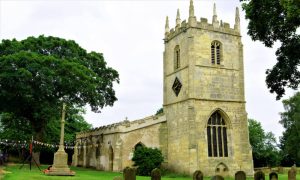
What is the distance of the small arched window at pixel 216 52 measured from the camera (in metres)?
36.0

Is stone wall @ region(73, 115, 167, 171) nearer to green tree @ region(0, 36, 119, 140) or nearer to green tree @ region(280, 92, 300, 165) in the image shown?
green tree @ region(0, 36, 119, 140)

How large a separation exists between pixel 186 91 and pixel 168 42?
21.1 ft

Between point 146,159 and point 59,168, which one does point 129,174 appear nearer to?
point 59,168

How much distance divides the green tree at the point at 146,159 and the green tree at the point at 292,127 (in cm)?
2284

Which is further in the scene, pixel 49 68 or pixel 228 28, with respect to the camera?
pixel 228 28

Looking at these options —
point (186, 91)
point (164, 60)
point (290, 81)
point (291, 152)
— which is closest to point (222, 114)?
point (186, 91)

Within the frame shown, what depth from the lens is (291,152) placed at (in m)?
50.6

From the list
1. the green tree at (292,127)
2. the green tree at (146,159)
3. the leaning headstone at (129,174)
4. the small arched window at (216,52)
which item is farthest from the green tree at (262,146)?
the leaning headstone at (129,174)

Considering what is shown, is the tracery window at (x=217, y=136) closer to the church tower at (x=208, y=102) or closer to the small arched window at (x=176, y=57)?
the church tower at (x=208, y=102)

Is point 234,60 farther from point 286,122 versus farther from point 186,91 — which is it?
point 286,122

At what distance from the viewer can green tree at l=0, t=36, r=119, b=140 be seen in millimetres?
31109

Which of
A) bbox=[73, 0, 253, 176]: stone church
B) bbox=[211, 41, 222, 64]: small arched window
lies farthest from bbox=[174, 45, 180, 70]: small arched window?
bbox=[211, 41, 222, 64]: small arched window

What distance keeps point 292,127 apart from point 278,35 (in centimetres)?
3477

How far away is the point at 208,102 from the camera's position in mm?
34594
